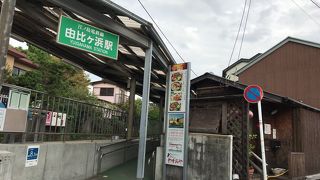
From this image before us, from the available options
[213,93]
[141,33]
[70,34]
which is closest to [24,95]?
[70,34]

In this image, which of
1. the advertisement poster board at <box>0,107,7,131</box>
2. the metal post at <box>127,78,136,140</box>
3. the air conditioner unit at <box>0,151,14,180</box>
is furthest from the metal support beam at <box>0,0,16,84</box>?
the metal post at <box>127,78,136,140</box>

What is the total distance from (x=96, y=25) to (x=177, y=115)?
386 centimetres

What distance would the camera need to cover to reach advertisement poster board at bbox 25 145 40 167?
6.93m

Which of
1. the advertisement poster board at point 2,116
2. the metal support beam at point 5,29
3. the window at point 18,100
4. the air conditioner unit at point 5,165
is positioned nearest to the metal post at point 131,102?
the window at point 18,100

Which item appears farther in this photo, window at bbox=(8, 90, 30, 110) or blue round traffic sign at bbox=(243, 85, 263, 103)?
blue round traffic sign at bbox=(243, 85, 263, 103)

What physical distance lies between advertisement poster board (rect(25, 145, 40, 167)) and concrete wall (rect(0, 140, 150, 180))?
3.9 inches

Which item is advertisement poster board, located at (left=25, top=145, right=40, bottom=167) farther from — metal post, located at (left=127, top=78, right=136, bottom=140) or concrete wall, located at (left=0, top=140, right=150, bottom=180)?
metal post, located at (left=127, top=78, right=136, bottom=140)

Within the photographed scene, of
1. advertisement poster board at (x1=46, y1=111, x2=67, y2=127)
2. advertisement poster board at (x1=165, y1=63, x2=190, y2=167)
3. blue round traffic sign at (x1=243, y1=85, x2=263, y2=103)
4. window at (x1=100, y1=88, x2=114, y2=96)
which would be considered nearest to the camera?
blue round traffic sign at (x1=243, y1=85, x2=263, y2=103)

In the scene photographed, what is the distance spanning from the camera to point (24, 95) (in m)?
6.97

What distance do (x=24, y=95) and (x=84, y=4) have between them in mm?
2640

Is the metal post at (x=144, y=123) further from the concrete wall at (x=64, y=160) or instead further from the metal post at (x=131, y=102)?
the metal post at (x=131, y=102)

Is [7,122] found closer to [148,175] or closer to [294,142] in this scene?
[148,175]

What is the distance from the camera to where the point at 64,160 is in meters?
8.42

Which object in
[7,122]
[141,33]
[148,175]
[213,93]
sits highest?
[141,33]
